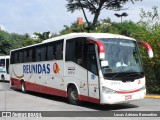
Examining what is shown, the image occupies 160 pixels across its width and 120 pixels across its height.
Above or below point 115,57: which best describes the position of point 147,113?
below

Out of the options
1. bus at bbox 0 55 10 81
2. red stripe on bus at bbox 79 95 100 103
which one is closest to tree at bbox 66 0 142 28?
bus at bbox 0 55 10 81

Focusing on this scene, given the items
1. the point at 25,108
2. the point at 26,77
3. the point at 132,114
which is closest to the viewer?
the point at 132,114

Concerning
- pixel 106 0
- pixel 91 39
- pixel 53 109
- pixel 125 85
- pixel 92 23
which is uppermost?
pixel 106 0

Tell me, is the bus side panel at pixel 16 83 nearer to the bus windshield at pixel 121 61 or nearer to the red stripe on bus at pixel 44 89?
the red stripe on bus at pixel 44 89

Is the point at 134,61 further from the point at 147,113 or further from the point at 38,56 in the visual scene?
the point at 38,56

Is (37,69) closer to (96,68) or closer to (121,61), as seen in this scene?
(96,68)

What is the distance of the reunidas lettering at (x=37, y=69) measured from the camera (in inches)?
704

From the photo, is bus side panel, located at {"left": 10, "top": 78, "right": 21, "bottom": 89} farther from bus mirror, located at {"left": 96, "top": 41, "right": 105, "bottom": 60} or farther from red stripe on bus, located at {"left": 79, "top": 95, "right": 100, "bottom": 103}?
bus mirror, located at {"left": 96, "top": 41, "right": 105, "bottom": 60}

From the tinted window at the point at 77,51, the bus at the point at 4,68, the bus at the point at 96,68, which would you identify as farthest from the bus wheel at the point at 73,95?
the bus at the point at 4,68

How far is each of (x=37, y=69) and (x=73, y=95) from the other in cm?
473

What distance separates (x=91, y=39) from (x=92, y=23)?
29.7m

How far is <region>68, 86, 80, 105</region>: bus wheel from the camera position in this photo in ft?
48.9

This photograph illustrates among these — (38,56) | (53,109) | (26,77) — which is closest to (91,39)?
(53,109)

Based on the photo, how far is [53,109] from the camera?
44.5 feet
